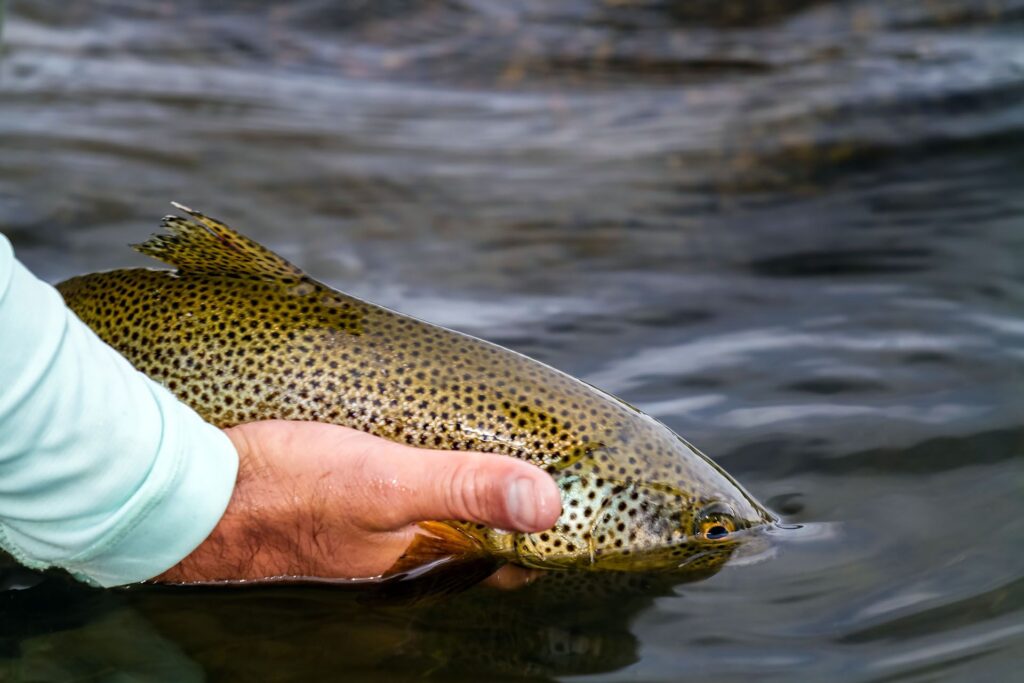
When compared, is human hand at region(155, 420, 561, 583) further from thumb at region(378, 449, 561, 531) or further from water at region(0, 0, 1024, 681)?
water at region(0, 0, 1024, 681)

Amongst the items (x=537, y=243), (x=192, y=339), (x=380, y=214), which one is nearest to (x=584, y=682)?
(x=192, y=339)

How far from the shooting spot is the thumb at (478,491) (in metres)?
2.83

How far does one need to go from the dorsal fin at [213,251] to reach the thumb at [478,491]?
86cm

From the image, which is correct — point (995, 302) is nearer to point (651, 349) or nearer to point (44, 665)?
point (651, 349)

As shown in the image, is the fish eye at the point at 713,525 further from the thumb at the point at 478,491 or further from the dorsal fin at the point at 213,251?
the dorsal fin at the point at 213,251

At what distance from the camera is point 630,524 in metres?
3.33

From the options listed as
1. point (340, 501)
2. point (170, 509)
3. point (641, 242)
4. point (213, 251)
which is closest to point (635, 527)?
point (340, 501)

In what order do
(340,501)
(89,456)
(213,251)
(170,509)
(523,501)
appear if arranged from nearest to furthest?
(89,456) < (170,509) < (523,501) < (340,501) < (213,251)

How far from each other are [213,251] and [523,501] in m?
1.32

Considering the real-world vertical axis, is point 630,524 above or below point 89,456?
below

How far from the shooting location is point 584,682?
284cm

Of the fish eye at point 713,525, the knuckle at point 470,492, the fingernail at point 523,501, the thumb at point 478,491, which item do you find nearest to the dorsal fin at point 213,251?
the thumb at point 478,491

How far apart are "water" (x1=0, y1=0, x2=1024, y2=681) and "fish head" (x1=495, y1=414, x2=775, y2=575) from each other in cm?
9

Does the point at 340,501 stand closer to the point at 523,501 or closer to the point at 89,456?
the point at 523,501
